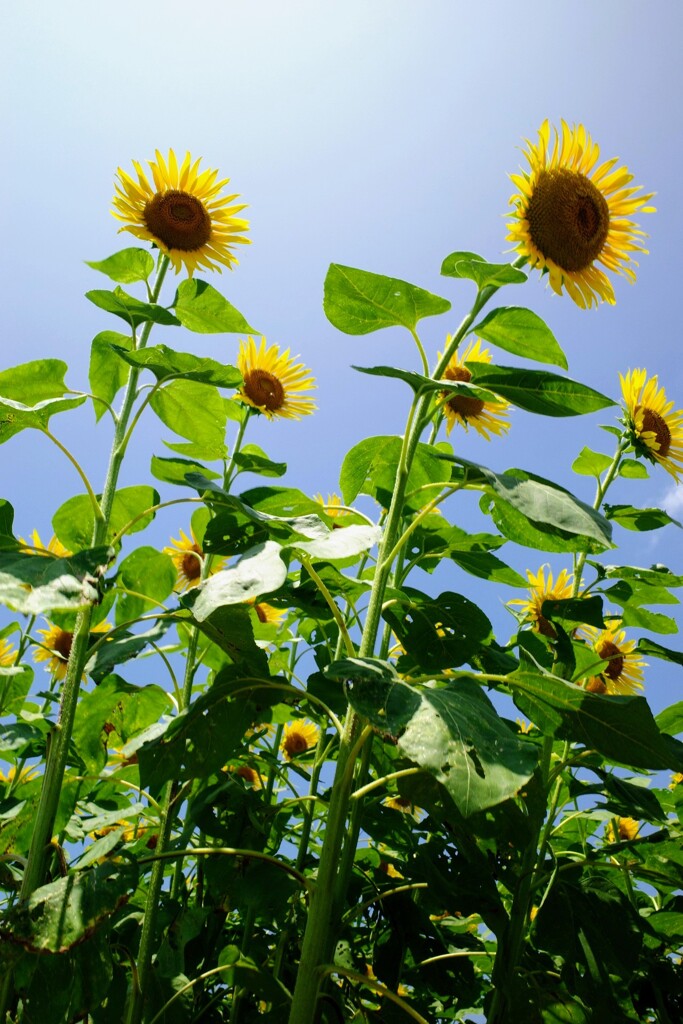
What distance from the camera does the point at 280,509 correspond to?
6.10ft

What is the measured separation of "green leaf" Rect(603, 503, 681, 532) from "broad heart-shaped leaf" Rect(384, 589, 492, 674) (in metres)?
0.76

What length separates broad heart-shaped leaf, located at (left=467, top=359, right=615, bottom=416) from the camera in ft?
5.21

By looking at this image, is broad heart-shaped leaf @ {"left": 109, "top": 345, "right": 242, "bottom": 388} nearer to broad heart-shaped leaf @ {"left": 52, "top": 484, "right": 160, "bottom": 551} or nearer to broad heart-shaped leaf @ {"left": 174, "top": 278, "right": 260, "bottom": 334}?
broad heart-shaped leaf @ {"left": 174, "top": 278, "right": 260, "bottom": 334}

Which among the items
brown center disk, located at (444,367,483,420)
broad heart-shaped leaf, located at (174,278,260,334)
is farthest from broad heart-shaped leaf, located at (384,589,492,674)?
brown center disk, located at (444,367,483,420)

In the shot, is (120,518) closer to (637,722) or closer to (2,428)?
(2,428)

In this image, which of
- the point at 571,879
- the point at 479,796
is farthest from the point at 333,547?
the point at 571,879

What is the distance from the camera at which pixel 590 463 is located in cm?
253

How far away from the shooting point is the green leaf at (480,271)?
1598 millimetres

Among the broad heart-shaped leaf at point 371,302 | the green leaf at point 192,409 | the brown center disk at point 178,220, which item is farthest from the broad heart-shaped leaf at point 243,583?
the brown center disk at point 178,220

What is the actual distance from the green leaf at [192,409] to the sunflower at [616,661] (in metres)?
1.49

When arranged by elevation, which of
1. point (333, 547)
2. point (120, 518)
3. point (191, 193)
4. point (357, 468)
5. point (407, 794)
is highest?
point (191, 193)

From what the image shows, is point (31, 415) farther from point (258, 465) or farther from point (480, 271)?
point (480, 271)

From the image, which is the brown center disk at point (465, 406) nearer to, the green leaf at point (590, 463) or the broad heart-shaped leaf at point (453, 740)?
the green leaf at point (590, 463)

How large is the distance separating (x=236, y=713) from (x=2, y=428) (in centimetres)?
82
